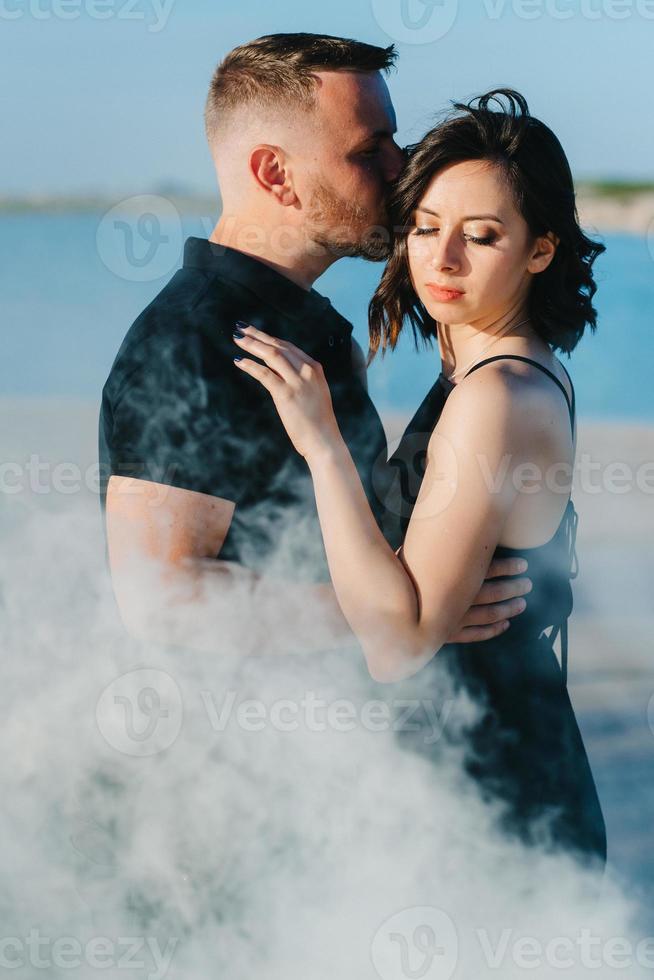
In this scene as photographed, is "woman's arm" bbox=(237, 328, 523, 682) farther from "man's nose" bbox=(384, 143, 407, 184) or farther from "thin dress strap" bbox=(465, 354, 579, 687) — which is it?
"man's nose" bbox=(384, 143, 407, 184)

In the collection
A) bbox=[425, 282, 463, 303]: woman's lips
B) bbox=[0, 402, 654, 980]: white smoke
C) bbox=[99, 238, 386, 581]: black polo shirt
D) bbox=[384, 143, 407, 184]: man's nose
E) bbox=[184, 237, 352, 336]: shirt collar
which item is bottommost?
bbox=[0, 402, 654, 980]: white smoke

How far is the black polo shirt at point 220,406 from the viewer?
5.92 feet

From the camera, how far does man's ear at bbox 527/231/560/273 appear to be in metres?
1.95

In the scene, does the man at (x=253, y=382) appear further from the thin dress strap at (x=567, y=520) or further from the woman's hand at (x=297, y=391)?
the thin dress strap at (x=567, y=520)

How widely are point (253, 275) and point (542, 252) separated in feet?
1.62

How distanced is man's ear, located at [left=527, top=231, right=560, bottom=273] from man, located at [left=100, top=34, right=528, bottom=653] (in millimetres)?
280

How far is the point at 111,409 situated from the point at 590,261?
2.90 feet

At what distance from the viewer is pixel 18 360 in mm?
4988

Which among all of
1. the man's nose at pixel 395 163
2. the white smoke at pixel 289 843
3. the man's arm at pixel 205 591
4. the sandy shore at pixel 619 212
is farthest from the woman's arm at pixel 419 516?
the sandy shore at pixel 619 212

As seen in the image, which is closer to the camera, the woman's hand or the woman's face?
the woman's hand

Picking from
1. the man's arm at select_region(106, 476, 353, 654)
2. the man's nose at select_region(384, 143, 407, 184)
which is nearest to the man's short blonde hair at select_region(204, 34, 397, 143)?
the man's nose at select_region(384, 143, 407, 184)

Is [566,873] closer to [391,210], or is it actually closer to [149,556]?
[149,556]

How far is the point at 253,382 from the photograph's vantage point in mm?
1844

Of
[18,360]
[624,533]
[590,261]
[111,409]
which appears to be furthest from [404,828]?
[624,533]
